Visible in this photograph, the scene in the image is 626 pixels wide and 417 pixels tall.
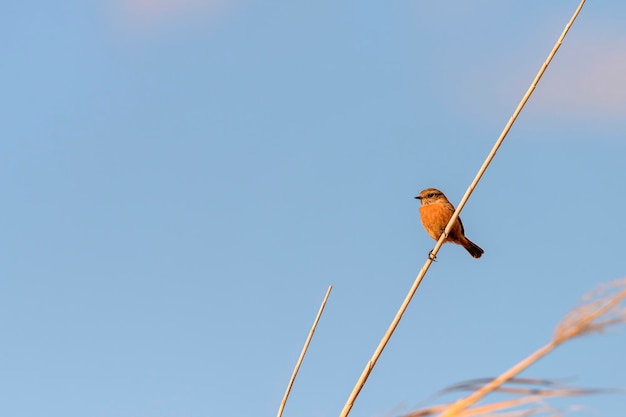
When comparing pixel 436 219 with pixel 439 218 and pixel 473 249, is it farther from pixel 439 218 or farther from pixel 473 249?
pixel 473 249

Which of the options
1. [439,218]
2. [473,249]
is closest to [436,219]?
[439,218]

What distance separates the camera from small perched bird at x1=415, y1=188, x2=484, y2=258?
29.8 feet

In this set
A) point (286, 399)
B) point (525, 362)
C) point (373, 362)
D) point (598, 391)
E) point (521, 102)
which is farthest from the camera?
point (521, 102)

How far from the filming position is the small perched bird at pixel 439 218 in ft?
29.8

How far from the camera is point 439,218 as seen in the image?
9.10 m

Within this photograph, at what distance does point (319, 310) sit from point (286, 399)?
0.36 meters

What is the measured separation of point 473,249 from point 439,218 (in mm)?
793

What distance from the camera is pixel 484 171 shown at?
3025 mm

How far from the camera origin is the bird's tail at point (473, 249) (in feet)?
31.1

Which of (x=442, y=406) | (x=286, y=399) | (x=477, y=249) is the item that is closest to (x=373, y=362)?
→ (x=286, y=399)

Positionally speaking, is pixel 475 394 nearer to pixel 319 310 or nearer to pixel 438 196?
pixel 319 310

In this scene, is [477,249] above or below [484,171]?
above

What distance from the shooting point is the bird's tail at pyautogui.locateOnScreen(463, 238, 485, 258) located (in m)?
9.48

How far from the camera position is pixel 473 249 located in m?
9.55
